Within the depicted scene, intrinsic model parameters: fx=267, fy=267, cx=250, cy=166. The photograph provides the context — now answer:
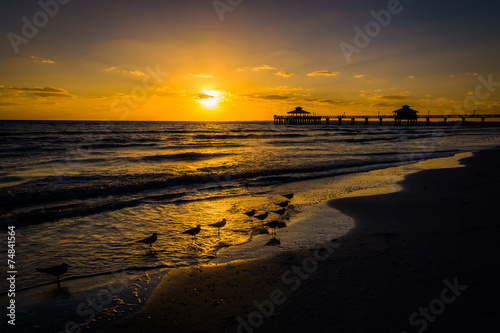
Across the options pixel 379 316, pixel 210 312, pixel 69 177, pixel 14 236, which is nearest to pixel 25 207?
pixel 14 236

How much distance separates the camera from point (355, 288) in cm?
405

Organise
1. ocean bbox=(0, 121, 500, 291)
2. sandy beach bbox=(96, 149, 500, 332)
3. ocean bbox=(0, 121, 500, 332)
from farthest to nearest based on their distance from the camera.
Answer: ocean bbox=(0, 121, 500, 291), ocean bbox=(0, 121, 500, 332), sandy beach bbox=(96, 149, 500, 332)

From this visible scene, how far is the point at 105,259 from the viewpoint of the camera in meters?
5.57

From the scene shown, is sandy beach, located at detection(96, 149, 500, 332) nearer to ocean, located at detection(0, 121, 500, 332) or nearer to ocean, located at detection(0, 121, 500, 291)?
ocean, located at detection(0, 121, 500, 332)

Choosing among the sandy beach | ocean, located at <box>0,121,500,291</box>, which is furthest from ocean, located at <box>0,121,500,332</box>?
the sandy beach

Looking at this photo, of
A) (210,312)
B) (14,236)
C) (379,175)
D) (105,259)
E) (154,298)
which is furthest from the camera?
(379,175)

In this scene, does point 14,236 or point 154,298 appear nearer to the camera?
point 154,298

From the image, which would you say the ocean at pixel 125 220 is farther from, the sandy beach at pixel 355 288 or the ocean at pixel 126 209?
the sandy beach at pixel 355 288

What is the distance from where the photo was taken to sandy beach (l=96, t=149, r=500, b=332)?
3379mm

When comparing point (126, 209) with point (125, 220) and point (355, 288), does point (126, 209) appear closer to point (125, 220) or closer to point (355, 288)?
point (125, 220)

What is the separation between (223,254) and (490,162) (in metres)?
20.2

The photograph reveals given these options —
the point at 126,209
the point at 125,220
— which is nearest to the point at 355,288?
the point at 125,220

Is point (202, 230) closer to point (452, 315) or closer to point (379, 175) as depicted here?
point (452, 315)

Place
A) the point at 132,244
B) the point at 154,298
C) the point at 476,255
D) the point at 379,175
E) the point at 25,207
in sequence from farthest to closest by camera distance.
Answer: the point at 379,175
the point at 25,207
the point at 132,244
the point at 476,255
the point at 154,298
